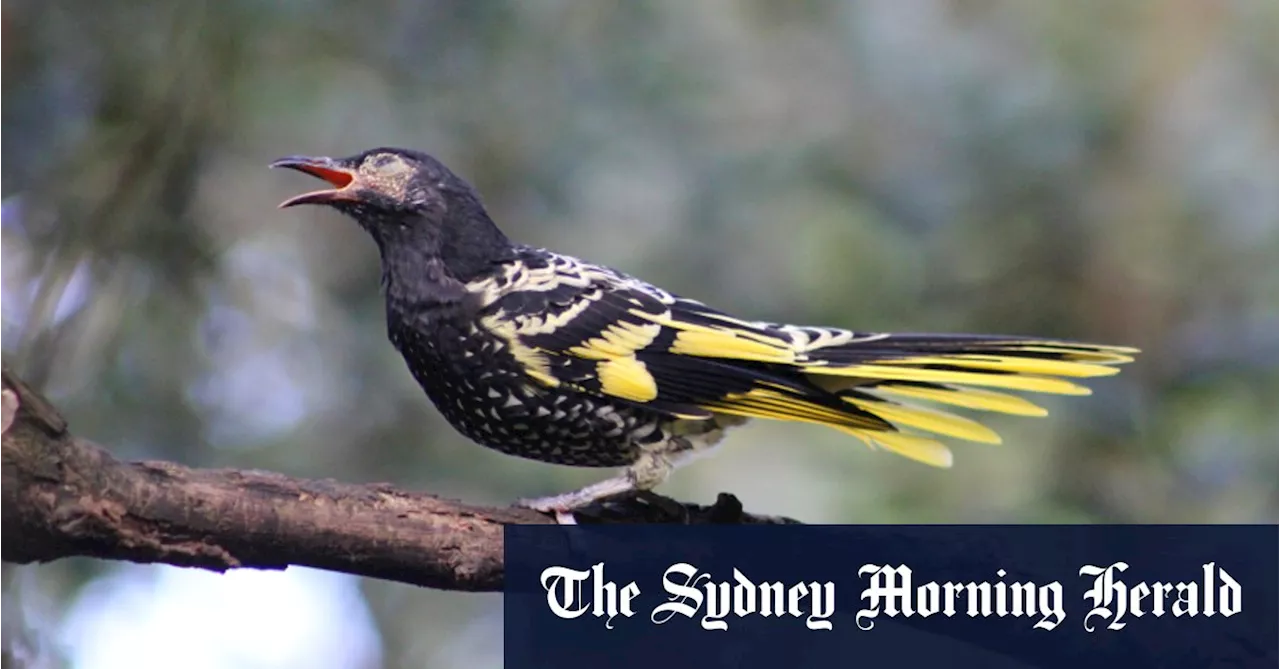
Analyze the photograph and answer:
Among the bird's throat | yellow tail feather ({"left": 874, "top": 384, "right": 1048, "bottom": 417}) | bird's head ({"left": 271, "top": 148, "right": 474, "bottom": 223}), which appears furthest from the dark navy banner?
bird's head ({"left": 271, "top": 148, "right": 474, "bottom": 223})

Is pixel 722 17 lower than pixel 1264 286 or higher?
higher

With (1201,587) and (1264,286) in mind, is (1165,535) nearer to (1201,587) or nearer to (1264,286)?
(1201,587)

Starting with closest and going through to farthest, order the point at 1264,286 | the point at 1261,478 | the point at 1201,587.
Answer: the point at 1201,587 → the point at 1261,478 → the point at 1264,286

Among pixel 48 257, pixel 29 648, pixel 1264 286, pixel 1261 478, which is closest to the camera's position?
pixel 29 648

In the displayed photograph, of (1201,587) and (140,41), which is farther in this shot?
(140,41)

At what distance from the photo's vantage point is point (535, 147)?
2729 mm

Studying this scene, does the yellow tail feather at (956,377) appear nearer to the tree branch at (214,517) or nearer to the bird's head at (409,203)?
→ the tree branch at (214,517)

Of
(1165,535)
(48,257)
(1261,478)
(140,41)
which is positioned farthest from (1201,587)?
(140,41)

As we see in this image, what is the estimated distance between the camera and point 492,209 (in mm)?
2736

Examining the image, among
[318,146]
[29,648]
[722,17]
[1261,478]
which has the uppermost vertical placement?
[722,17]

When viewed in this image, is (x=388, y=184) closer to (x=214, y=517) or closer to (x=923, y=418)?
(x=214, y=517)

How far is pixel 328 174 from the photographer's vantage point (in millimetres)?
1644

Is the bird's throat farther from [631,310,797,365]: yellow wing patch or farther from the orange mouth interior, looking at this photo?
[631,310,797,365]: yellow wing patch

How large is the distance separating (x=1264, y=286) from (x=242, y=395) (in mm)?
2481
